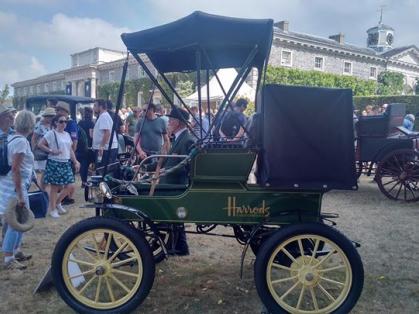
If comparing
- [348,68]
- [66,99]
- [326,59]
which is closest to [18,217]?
[66,99]

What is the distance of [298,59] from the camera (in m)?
33.6

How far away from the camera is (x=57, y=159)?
6.21 m

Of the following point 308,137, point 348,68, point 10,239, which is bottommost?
point 10,239

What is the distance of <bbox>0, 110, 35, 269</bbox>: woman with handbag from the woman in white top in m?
1.99

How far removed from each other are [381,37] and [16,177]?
61.3 meters

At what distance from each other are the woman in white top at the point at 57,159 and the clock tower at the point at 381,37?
2275 inches

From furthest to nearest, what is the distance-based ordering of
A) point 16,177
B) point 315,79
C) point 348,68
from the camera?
point 348,68 < point 315,79 < point 16,177

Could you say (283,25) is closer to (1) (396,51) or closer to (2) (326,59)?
(2) (326,59)

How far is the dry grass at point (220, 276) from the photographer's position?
11.3ft

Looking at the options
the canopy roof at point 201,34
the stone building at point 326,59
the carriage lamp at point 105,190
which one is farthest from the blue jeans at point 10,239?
the stone building at point 326,59

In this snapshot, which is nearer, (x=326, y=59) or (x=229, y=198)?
(x=229, y=198)

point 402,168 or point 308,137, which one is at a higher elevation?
point 308,137

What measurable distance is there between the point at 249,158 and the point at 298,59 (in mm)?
32233

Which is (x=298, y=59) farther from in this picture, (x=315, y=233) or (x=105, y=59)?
(x=105, y=59)
